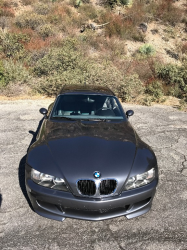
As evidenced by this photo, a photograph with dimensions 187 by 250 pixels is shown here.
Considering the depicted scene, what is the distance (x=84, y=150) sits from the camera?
280 centimetres

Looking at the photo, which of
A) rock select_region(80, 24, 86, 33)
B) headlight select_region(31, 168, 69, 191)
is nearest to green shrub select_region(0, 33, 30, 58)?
rock select_region(80, 24, 86, 33)

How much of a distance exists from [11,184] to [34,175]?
3.91 feet

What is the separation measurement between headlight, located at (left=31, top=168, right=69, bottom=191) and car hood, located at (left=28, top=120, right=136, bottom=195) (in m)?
0.06

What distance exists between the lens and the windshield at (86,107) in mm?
3957

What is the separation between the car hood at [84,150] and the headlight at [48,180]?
6cm

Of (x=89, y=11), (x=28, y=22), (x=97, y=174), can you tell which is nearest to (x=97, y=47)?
(x=28, y=22)

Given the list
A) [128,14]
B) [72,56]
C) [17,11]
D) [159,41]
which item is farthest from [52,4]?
[72,56]

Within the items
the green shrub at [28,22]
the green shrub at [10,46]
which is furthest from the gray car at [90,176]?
the green shrub at [28,22]

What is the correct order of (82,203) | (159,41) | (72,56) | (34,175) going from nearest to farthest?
1. (82,203)
2. (34,175)
3. (72,56)
4. (159,41)

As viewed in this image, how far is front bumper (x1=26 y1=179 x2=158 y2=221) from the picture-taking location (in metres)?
2.35

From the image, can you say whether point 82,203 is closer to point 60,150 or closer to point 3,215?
point 60,150

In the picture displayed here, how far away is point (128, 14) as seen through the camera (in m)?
21.6

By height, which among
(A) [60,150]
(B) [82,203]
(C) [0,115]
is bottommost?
(C) [0,115]

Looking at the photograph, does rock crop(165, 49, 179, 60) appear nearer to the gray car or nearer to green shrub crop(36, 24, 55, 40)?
green shrub crop(36, 24, 55, 40)
